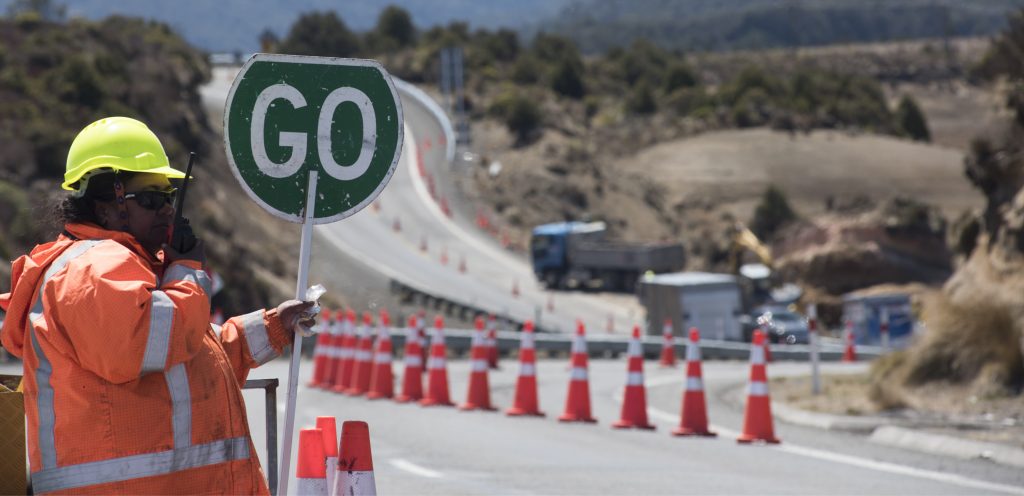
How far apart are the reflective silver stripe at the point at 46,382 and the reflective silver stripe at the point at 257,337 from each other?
0.70 m

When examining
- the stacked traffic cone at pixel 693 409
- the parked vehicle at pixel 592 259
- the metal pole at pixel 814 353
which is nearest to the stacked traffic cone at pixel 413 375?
the metal pole at pixel 814 353

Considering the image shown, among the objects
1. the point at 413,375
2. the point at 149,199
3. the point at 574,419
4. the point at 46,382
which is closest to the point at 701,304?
the point at 413,375

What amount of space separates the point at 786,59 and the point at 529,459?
186979mm

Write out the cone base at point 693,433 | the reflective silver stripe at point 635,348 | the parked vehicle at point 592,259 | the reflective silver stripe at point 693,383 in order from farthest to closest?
the parked vehicle at point 592,259 → the reflective silver stripe at point 635,348 → the cone base at point 693,433 → the reflective silver stripe at point 693,383

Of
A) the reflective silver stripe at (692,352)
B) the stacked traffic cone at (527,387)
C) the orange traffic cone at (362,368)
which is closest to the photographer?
the reflective silver stripe at (692,352)

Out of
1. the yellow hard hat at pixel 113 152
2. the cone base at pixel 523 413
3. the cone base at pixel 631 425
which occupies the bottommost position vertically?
the cone base at pixel 523 413

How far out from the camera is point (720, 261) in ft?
219

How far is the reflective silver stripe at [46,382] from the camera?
15.8 feet

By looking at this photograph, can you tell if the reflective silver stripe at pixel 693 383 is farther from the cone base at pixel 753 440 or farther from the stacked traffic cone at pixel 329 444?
the stacked traffic cone at pixel 329 444

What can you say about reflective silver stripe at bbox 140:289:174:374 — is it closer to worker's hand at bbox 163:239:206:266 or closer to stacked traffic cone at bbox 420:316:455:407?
worker's hand at bbox 163:239:206:266

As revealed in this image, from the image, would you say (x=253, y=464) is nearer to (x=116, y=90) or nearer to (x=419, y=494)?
(x=419, y=494)

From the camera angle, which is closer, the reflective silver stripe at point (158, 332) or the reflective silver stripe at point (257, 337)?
the reflective silver stripe at point (158, 332)

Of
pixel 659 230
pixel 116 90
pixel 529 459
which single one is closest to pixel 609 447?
pixel 529 459

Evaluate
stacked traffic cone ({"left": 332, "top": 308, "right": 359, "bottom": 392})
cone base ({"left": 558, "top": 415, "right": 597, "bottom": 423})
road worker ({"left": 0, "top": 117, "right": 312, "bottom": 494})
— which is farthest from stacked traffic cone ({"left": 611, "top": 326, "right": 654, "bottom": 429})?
road worker ({"left": 0, "top": 117, "right": 312, "bottom": 494})
